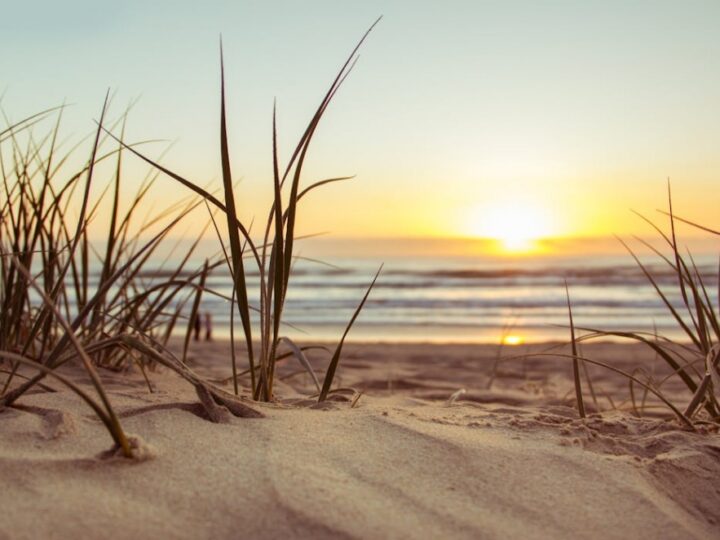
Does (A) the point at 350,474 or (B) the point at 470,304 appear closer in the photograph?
(A) the point at 350,474

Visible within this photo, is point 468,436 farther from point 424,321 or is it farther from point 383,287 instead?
point 383,287

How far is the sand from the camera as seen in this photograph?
1172mm

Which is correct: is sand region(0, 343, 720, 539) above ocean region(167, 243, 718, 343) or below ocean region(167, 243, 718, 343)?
above

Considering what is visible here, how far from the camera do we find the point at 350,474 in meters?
1.36

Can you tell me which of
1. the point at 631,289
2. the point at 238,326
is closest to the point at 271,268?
the point at 238,326

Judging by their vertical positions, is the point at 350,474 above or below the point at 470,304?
above

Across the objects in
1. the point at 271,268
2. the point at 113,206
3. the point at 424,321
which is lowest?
the point at 424,321

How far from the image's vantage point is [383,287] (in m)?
19.9

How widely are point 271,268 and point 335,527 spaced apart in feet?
2.57

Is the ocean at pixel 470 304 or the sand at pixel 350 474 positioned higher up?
the sand at pixel 350 474

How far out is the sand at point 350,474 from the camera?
1.17 metres

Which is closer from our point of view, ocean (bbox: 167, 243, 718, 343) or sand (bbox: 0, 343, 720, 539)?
sand (bbox: 0, 343, 720, 539)

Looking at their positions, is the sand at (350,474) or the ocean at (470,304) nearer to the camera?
the sand at (350,474)

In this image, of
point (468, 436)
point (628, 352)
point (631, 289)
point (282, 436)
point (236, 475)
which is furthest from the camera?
point (631, 289)
